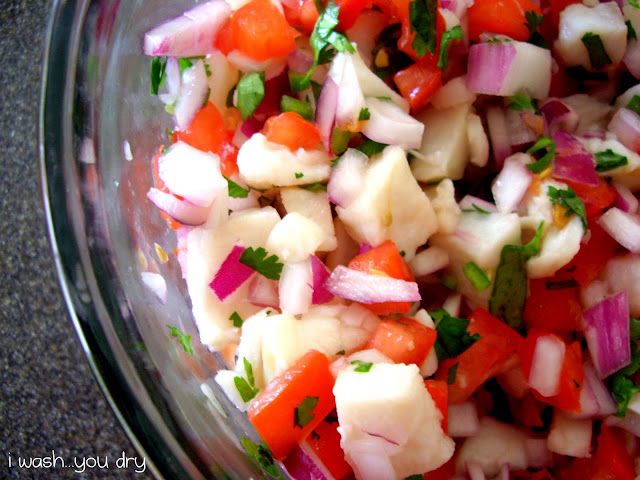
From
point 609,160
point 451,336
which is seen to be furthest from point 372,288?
point 609,160

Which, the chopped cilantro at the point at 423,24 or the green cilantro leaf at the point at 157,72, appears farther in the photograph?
the green cilantro leaf at the point at 157,72

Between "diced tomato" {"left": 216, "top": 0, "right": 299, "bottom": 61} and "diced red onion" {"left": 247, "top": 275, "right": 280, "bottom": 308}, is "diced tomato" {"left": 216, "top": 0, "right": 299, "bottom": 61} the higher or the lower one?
the higher one

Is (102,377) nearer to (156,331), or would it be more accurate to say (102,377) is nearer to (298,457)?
(156,331)

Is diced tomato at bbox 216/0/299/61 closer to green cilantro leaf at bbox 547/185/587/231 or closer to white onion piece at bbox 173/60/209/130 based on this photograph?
white onion piece at bbox 173/60/209/130

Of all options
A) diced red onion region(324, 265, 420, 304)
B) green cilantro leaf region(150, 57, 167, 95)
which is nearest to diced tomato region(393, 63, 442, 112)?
diced red onion region(324, 265, 420, 304)

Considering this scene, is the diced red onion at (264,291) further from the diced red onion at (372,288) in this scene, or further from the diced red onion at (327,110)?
the diced red onion at (327,110)

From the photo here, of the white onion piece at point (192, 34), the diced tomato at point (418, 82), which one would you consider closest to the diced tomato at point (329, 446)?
the diced tomato at point (418, 82)

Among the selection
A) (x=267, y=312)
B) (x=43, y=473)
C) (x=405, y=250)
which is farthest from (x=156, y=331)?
(x=43, y=473)
